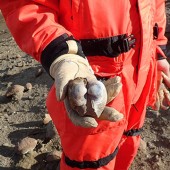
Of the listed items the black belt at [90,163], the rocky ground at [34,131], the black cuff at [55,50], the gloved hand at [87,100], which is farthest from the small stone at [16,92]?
the gloved hand at [87,100]

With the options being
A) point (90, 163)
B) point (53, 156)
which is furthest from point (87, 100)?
point (53, 156)

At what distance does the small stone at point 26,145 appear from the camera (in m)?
2.86

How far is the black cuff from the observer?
1.59 meters

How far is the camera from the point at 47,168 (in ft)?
9.21

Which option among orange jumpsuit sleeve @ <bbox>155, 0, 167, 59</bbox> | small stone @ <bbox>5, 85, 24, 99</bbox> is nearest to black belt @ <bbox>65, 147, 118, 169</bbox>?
orange jumpsuit sleeve @ <bbox>155, 0, 167, 59</bbox>

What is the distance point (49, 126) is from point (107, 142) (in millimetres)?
1073

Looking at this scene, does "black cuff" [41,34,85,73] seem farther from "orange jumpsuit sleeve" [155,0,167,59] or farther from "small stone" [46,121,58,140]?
"small stone" [46,121,58,140]

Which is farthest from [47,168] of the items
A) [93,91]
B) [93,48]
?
[93,91]

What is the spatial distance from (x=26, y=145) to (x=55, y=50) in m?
1.42

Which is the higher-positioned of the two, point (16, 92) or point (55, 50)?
point (55, 50)

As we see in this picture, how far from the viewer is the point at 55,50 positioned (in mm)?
1602

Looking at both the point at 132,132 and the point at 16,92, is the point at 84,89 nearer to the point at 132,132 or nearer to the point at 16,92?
the point at 132,132

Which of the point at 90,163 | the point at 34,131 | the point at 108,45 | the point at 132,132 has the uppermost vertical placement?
the point at 108,45

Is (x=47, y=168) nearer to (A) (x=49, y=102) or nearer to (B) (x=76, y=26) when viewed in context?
(A) (x=49, y=102)
